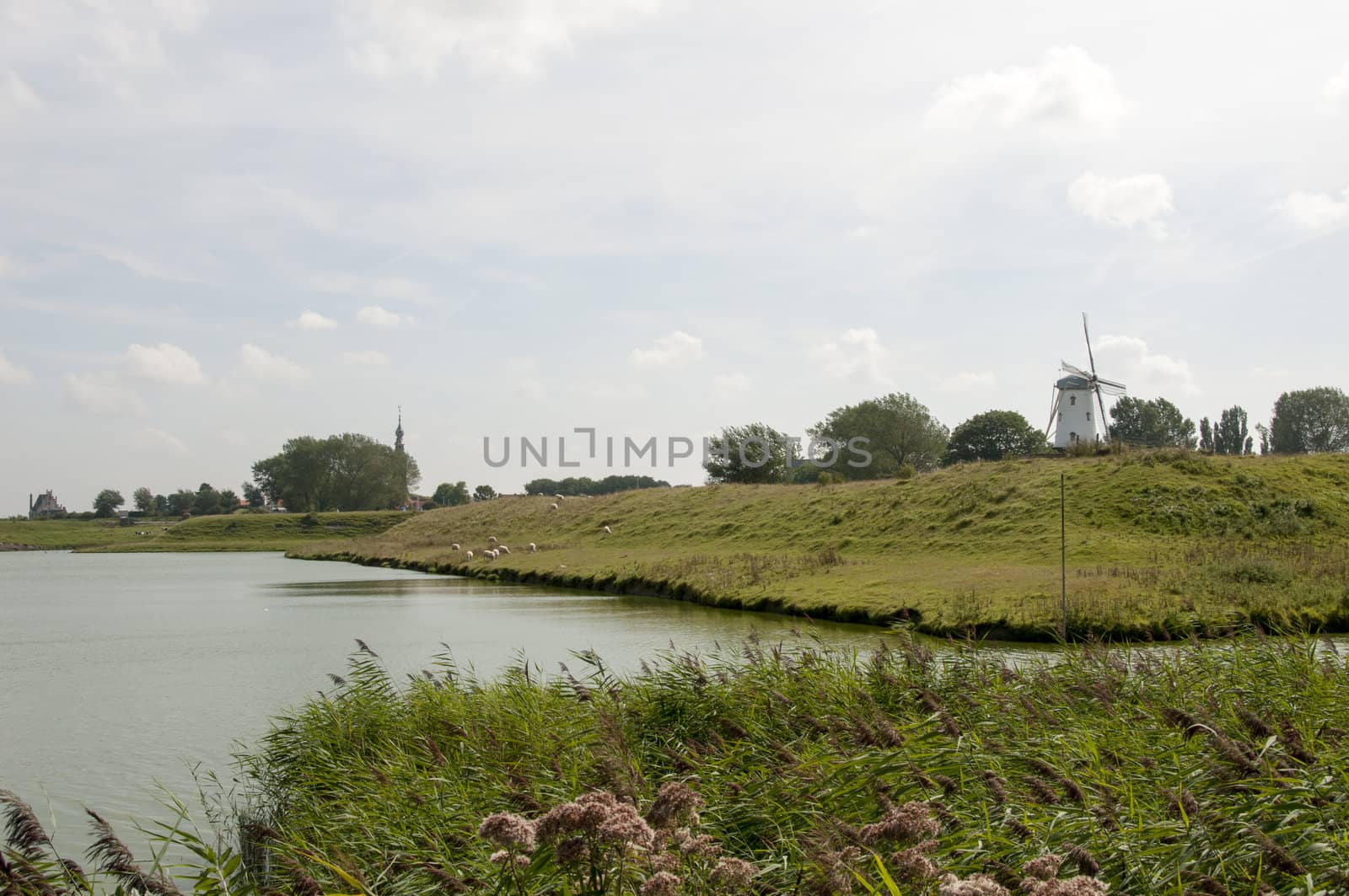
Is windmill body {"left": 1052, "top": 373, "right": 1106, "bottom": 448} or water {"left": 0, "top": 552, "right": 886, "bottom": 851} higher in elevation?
windmill body {"left": 1052, "top": 373, "right": 1106, "bottom": 448}

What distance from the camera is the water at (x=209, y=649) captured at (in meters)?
13.4

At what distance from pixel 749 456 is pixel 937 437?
29.2 meters

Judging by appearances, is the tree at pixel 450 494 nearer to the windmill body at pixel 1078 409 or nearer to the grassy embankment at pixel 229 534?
the grassy embankment at pixel 229 534

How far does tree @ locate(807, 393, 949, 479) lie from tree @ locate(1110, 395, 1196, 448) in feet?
96.8

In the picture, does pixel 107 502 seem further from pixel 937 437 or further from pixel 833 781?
pixel 833 781

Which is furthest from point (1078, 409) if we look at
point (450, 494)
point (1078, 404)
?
point (450, 494)

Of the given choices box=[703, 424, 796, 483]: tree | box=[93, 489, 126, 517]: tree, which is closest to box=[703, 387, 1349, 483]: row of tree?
box=[703, 424, 796, 483]: tree

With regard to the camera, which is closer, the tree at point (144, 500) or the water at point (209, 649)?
the water at point (209, 649)

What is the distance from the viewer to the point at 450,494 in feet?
597

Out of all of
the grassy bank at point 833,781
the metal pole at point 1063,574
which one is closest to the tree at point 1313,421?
the metal pole at point 1063,574

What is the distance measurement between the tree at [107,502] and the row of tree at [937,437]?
5093 inches

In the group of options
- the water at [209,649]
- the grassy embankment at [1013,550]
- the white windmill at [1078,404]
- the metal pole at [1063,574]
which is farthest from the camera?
the white windmill at [1078,404]

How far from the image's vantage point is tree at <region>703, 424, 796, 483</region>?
87.8m

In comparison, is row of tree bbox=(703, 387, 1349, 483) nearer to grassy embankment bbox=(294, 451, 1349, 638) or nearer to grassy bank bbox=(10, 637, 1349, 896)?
grassy embankment bbox=(294, 451, 1349, 638)
